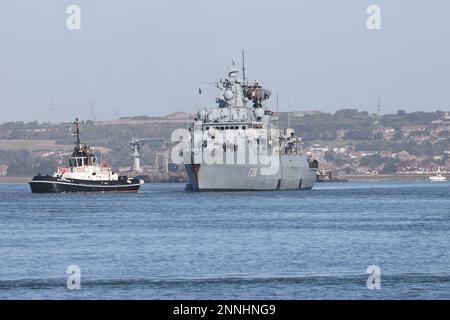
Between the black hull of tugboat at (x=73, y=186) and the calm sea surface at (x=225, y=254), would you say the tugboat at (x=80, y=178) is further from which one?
the calm sea surface at (x=225, y=254)

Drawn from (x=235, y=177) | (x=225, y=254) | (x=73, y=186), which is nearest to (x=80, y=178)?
(x=73, y=186)

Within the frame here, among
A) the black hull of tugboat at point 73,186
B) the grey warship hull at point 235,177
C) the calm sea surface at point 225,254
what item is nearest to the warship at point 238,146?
the grey warship hull at point 235,177

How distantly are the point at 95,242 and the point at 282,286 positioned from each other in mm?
19681

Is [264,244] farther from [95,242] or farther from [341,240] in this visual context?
[95,242]

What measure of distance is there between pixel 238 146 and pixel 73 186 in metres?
20.8

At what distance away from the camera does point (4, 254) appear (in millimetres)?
→ 51125

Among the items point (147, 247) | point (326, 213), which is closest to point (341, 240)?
point (147, 247)

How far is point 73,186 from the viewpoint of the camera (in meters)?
135

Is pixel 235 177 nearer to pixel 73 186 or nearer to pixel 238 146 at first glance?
pixel 238 146

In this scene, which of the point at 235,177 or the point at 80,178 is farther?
the point at 80,178

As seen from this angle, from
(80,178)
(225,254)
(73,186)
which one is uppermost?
(80,178)

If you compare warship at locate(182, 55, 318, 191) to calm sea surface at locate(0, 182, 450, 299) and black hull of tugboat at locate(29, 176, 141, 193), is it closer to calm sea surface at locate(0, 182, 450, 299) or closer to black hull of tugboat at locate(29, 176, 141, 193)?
black hull of tugboat at locate(29, 176, 141, 193)
